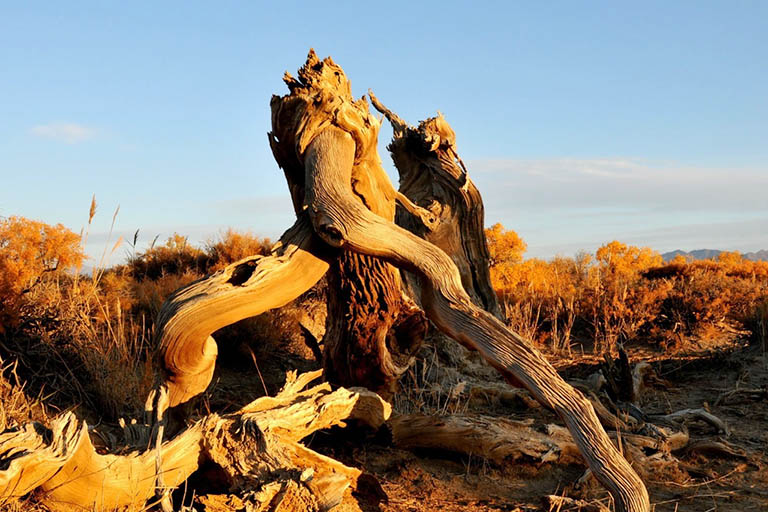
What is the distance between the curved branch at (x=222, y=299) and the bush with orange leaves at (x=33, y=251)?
3.02 metres

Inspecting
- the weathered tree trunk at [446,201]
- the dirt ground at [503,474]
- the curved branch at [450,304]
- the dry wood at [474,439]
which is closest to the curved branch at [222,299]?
the curved branch at [450,304]

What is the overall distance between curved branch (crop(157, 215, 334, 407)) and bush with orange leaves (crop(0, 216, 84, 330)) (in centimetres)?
302

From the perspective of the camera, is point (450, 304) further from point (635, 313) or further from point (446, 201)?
point (635, 313)

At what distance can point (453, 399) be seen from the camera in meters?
5.50

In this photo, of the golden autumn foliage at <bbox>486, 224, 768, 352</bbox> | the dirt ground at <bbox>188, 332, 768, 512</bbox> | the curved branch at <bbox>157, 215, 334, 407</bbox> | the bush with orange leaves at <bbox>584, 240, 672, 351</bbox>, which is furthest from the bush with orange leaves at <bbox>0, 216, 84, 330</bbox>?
the bush with orange leaves at <bbox>584, 240, 672, 351</bbox>

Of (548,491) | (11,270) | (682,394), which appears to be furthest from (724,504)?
(11,270)

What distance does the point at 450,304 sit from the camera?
370 cm

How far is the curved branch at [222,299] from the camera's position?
3.76 m

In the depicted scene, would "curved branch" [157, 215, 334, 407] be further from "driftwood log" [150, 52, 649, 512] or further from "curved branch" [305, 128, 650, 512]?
"curved branch" [305, 128, 650, 512]

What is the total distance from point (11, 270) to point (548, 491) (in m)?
5.32

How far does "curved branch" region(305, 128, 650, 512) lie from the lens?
10.9 ft

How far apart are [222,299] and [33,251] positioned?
Result: 449 centimetres

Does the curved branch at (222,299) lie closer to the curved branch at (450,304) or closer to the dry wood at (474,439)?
the curved branch at (450,304)

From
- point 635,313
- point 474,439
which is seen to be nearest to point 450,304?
point 474,439
